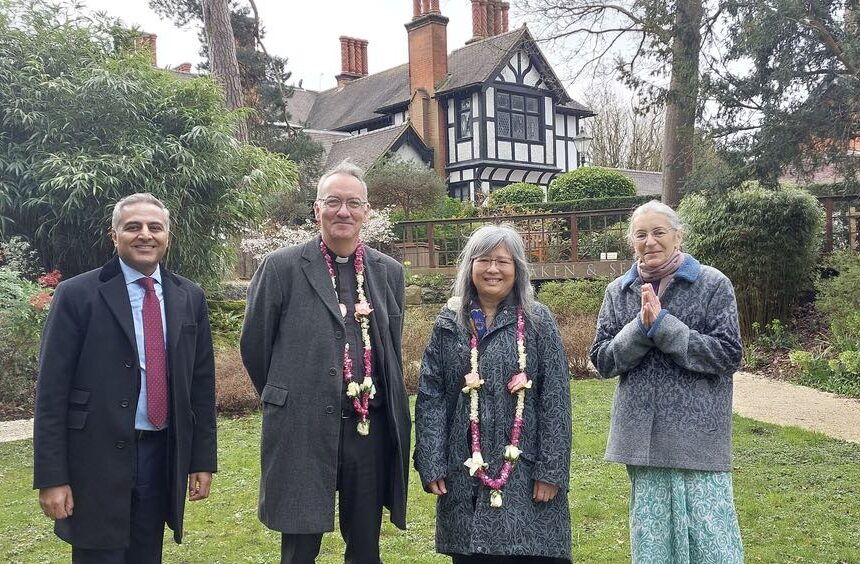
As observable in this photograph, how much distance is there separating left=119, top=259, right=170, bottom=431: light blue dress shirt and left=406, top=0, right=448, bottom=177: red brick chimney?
24701mm

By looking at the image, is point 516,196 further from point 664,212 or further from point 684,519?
point 684,519

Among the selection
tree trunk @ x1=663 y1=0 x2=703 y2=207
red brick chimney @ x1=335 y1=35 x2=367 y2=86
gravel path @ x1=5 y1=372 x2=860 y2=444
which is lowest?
gravel path @ x1=5 y1=372 x2=860 y2=444

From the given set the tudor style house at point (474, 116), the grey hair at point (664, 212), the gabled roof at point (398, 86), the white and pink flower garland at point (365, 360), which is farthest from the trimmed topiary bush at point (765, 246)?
the tudor style house at point (474, 116)

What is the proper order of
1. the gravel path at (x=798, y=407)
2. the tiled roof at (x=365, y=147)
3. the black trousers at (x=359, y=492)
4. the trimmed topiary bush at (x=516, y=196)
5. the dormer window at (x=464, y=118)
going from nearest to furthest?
the black trousers at (x=359, y=492) → the gravel path at (x=798, y=407) → the trimmed topiary bush at (x=516, y=196) → the tiled roof at (x=365, y=147) → the dormer window at (x=464, y=118)

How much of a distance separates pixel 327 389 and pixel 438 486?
21.5 inches

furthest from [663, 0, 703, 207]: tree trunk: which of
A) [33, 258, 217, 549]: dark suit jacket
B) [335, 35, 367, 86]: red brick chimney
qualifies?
[335, 35, 367, 86]: red brick chimney

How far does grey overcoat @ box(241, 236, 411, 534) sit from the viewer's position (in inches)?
112

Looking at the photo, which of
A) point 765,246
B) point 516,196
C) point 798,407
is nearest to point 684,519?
point 798,407

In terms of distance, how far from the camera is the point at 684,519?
2916 mm

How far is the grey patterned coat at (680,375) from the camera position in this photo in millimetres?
2889

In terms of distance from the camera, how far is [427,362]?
2.93 m

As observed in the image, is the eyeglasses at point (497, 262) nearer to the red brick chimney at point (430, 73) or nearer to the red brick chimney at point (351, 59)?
the red brick chimney at point (430, 73)

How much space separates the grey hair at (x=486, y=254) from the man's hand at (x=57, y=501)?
1522mm

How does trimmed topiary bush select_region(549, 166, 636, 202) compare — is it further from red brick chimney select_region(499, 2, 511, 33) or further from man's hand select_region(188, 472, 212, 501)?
man's hand select_region(188, 472, 212, 501)
